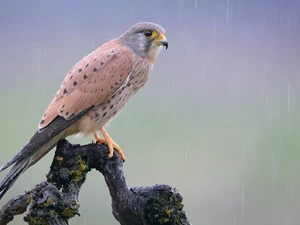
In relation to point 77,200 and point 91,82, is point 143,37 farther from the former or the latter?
point 77,200

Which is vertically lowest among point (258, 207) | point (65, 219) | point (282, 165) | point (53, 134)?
point (65, 219)

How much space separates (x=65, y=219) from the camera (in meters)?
2.82

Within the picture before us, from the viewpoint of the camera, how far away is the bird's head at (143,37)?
4109 millimetres

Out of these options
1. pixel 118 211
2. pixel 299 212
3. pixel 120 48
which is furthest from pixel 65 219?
pixel 299 212

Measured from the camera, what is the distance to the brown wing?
362 cm

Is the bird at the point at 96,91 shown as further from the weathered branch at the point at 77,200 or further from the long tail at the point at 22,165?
the weathered branch at the point at 77,200

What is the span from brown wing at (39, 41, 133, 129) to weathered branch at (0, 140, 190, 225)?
0.39 meters

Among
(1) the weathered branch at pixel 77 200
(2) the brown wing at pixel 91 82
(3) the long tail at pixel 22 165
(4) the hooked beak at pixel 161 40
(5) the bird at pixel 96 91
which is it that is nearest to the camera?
(1) the weathered branch at pixel 77 200

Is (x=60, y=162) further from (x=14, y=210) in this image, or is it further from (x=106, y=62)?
(x=106, y=62)

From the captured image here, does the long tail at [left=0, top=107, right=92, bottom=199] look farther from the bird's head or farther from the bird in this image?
the bird's head

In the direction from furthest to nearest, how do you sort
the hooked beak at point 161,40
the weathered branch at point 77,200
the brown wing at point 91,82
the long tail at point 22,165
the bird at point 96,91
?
the hooked beak at point 161,40
the brown wing at point 91,82
the bird at point 96,91
the long tail at point 22,165
the weathered branch at point 77,200

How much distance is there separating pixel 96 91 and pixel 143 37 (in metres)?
0.55

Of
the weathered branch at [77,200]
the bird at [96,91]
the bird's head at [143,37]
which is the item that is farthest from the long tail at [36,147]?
the bird's head at [143,37]

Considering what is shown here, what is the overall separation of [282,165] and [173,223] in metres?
6.70
